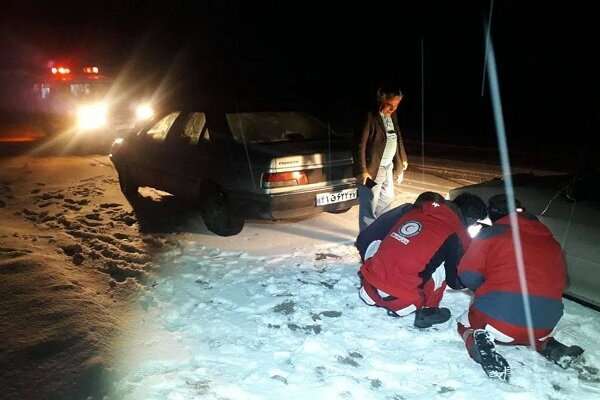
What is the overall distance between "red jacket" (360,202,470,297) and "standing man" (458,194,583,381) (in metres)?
0.21

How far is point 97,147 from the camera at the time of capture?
1262cm

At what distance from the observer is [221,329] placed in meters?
3.59

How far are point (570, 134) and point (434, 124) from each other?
4925 mm

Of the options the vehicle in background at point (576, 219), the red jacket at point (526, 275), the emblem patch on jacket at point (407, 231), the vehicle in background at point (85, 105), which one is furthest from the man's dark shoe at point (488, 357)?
the vehicle in background at point (85, 105)

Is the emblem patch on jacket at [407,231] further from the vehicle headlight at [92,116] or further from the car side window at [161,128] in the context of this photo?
the vehicle headlight at [92,116]

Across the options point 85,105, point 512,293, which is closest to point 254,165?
point 512,293

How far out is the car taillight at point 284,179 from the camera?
514 cm

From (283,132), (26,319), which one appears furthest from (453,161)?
(26,319)

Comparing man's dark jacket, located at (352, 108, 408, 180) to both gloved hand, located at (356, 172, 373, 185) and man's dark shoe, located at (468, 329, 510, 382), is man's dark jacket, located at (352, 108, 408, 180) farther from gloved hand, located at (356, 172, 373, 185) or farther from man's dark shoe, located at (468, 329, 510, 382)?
man's dark shoe, located at (468, 329, 510, 382)

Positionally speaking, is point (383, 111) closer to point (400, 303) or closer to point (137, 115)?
point (400, 303)

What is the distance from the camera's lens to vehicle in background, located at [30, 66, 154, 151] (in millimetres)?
12719

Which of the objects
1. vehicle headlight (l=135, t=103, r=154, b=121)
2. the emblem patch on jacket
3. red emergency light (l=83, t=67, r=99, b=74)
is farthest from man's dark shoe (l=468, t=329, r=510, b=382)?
red emergency light (l=83, t=67, r=99, b=74)

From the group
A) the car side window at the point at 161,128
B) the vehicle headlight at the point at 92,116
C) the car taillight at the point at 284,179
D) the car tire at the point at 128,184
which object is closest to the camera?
the car taillight at the point at 284,179

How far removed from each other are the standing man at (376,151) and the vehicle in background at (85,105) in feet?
29.5
